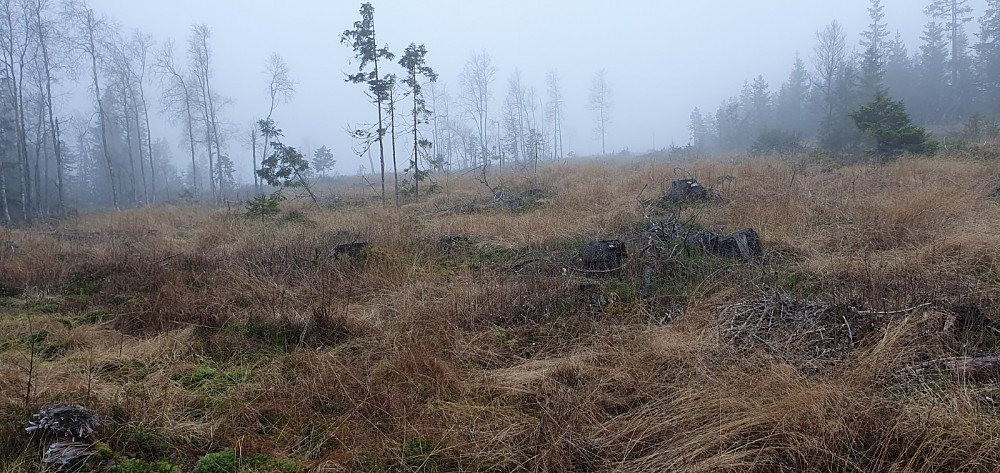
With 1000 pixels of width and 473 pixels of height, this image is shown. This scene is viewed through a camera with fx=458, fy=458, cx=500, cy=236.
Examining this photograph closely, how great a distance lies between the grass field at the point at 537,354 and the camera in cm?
215

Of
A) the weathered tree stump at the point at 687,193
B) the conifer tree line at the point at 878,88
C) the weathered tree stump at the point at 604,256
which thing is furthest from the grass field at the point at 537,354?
the conifer tree line at the point at 878,88

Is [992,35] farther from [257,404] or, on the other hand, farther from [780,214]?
[257,404]

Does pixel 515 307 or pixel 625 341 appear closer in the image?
pixel 625 341

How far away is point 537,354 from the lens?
11.2ft

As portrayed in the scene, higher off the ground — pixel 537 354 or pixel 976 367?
pixel 976 367

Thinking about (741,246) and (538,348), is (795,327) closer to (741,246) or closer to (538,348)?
(538,348)

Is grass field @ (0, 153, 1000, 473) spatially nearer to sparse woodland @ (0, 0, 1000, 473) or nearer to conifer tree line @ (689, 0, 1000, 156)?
sparse woodland @ (0, 0, 1000, 473)

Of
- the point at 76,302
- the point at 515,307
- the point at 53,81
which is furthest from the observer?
the point at 53,81

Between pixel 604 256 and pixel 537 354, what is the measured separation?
227 centimetres

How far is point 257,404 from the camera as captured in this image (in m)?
2.72

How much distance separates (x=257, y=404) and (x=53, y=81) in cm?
2940

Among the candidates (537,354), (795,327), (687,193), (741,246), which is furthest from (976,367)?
(687,193)

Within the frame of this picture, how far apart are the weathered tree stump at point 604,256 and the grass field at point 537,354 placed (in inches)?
7.7

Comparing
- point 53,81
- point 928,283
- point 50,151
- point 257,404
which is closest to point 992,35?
point 928,283
